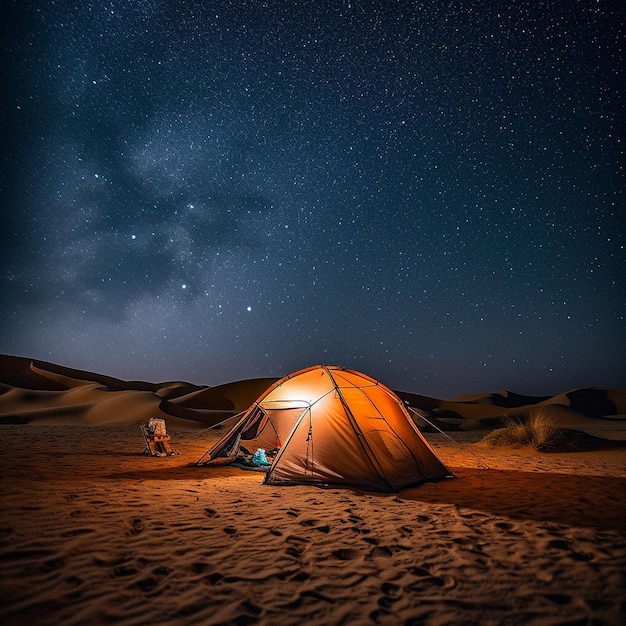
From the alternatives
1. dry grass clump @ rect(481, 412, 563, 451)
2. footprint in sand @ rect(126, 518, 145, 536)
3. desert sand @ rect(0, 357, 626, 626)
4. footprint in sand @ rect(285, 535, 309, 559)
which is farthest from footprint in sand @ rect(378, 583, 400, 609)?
dry grass clump @ rect(481, 412, 563, 451)

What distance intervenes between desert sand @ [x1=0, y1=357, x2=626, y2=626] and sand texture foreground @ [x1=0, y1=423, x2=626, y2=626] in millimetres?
19

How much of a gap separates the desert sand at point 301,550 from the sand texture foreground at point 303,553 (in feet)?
0.06

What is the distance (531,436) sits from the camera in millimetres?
14695

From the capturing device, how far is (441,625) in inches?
117

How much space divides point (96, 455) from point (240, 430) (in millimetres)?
4602

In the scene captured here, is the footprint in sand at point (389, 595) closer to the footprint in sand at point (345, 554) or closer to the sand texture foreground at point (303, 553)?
the sand texture foreground at point (303, 553)

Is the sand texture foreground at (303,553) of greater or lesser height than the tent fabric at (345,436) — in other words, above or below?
below

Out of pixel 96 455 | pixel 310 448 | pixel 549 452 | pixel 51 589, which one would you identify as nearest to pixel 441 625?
pixel 51 589

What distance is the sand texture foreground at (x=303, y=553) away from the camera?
3141 millimetres

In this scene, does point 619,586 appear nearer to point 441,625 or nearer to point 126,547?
point 441,625

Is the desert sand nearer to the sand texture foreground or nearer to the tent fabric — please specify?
the sand texture foreground

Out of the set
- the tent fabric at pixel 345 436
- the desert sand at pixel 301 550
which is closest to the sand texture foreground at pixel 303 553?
the desert sand at pixel 301 550

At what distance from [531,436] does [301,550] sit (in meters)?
13.3

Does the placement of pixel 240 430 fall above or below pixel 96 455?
above
